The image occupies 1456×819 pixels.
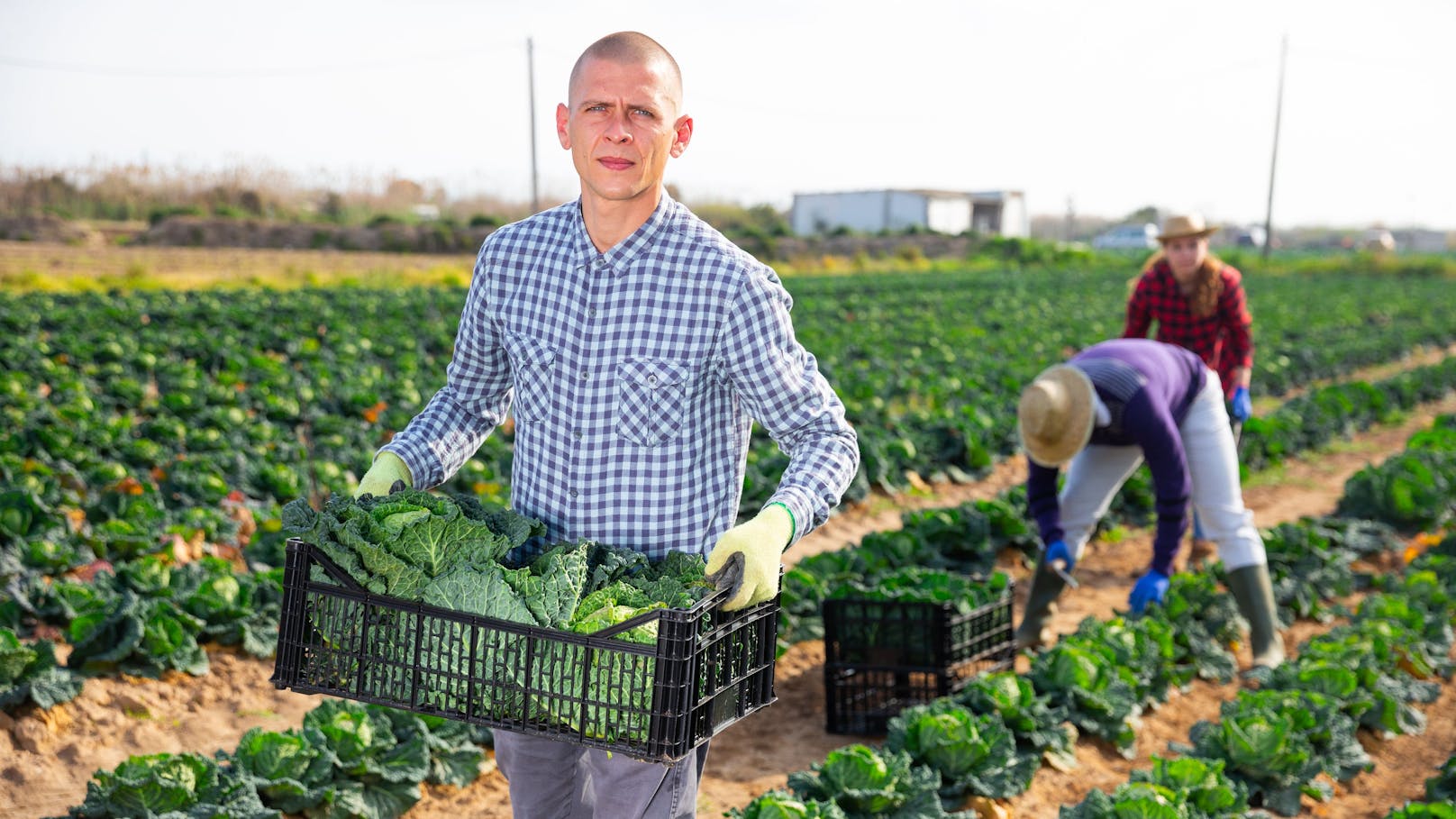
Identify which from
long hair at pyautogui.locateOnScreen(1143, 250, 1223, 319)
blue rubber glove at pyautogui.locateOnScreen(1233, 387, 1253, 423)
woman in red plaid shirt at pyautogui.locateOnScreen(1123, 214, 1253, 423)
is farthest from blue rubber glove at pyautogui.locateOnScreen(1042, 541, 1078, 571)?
blue rubber glove at pyautogui.locateOnScreen(1233, 387, 1253, 423)

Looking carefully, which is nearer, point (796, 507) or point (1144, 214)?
point (796, 507)

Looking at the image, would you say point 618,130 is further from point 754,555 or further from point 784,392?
point 754,555

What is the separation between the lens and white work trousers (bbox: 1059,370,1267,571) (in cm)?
536

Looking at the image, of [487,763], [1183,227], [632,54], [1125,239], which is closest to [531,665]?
[632,54]

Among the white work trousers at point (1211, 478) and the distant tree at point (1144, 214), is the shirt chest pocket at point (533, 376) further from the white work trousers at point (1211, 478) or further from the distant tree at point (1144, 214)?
the distant tree at point (1144, 214)

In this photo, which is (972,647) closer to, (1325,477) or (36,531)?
(36,531)

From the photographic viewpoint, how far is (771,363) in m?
2.37

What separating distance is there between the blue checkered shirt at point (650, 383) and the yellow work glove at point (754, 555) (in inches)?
4.7

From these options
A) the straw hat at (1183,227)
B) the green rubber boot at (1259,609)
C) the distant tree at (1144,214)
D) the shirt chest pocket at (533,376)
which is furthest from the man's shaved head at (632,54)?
the distant tree at (1144,214)

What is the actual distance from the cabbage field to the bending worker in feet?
1.10

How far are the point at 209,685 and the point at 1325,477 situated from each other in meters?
8.95

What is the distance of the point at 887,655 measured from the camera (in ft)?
15.9

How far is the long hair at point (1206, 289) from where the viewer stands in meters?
6.47

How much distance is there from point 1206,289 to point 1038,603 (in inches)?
80.3
